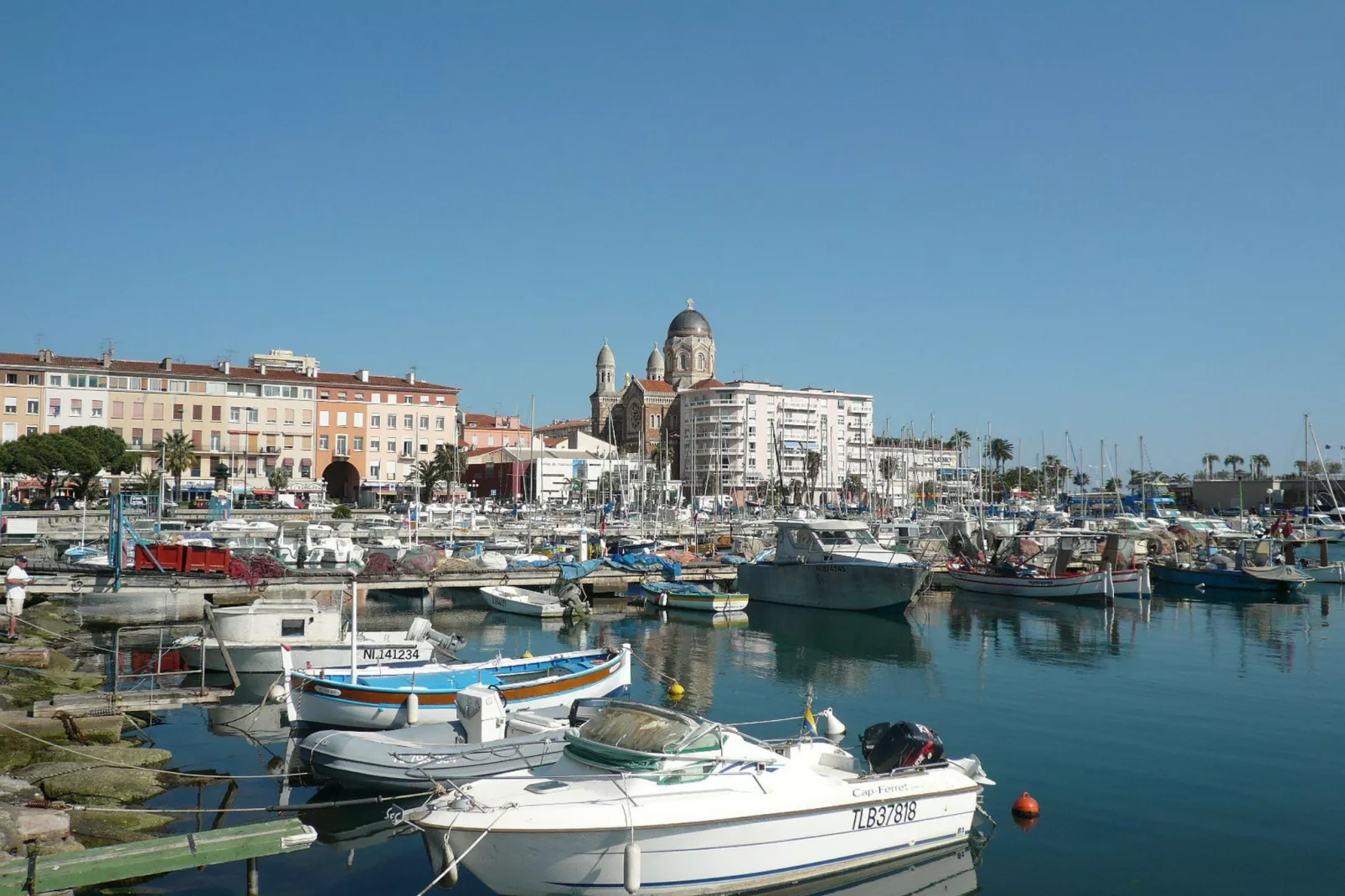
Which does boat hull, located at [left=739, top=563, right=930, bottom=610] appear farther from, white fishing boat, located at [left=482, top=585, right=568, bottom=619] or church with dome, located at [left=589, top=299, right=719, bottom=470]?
church with dome, located at [left=589, top=299, right=719, bottom=470]

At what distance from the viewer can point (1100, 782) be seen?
20.2m

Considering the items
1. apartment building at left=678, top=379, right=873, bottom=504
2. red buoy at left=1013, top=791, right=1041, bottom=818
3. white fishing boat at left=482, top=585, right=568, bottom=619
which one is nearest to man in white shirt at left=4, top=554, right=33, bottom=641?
white fishing boat at left=482, top=585, right=568, bottom=619

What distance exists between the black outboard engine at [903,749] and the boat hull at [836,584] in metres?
30.6

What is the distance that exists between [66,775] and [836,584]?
121 ft

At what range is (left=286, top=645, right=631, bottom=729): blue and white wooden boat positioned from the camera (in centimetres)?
2062

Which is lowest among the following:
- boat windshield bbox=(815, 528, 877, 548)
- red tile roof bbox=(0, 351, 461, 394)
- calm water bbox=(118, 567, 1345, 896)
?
calm water bbox=(118, 567, 1345, 896)

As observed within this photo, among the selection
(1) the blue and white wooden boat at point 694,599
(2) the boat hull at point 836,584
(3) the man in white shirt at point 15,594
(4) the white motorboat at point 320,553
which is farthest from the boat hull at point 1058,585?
(3) the man in white shirt at point 15,594

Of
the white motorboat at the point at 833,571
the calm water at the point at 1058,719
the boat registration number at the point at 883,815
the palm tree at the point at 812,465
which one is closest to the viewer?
the boat registration number at the point at 883,815

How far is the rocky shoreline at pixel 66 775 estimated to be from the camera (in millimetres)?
14492

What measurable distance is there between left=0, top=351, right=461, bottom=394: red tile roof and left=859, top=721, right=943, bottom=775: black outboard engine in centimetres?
9377

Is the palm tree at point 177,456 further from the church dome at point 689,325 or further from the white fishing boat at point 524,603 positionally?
the church dome at point 689,325

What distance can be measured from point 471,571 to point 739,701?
87.4 feet

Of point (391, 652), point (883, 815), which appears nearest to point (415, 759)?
point (883, 815)

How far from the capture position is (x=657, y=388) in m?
165
